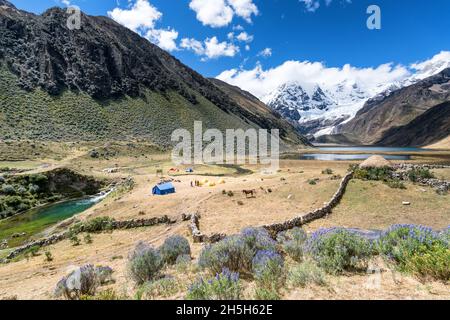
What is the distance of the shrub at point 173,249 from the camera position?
10.6 meters

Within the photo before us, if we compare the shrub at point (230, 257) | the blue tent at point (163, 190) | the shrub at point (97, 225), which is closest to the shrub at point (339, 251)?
the shrub at point (230, 257)

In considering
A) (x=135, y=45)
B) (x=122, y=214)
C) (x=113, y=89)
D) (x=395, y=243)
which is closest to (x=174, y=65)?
(x=135, y=45)

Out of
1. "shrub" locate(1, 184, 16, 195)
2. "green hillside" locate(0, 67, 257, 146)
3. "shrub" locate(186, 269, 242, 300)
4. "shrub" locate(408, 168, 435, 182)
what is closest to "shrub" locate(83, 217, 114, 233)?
"shrub" locate(186, 269, 242, 300)

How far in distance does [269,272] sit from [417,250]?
389 cm

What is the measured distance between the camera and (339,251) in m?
7.67

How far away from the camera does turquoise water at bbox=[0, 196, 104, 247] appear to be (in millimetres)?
23328

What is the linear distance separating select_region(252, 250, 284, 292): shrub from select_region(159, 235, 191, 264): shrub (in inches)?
166

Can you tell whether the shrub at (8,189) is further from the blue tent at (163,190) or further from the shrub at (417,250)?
the shrub at (417,250)

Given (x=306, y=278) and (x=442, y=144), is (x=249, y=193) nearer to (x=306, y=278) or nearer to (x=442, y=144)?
(x=306, y=278)

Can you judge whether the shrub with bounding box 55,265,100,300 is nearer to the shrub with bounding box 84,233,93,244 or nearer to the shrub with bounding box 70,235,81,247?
the shrub with bounding box 84,233,93,244

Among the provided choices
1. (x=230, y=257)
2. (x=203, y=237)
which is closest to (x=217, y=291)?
(x=230, y=257)

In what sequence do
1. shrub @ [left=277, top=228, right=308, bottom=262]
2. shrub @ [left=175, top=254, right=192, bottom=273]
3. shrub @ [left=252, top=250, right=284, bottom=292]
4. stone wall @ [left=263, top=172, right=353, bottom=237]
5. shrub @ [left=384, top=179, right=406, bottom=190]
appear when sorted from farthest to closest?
shrub @ [left=384, top=179, right=406, bottom=190] < stone wall @ [left=263, top=172, right=353, bottom=237] < shrub @ [left=277, top=228, right=308, bottom=262] < shrub @ [left=175, top=254, right=192, bottom=273] < shrub @ [left=252, top=250, right=284, bottom=292]

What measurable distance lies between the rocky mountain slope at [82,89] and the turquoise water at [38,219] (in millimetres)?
40819

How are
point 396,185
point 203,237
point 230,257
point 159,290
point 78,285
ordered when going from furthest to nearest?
point 396,185 → point 203,237 → point 230,257 → point 78,285 → point 159,290
